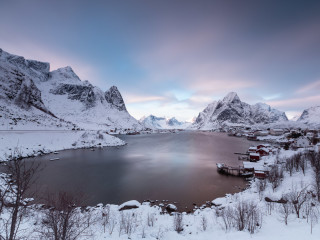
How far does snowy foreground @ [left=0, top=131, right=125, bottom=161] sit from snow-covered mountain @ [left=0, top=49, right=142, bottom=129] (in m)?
10.1

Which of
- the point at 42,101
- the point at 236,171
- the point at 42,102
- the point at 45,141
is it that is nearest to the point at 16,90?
the point at 42,102

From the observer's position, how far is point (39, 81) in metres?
182

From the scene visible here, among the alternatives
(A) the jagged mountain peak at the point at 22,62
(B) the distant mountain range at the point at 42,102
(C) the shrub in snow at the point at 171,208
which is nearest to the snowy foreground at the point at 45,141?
(B) the distant mountain range at the point at 42,102

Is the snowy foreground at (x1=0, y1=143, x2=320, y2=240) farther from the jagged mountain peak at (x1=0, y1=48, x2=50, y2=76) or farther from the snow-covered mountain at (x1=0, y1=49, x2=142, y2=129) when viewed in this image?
the jagged mountain peak at (x1=0, y1=48, x2=50, y2=76)

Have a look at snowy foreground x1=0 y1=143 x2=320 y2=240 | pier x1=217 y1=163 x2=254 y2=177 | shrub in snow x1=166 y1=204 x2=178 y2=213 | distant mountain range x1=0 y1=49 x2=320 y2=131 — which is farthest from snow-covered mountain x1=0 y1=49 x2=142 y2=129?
pier x1=217 y1=163 x2=254 y2=177

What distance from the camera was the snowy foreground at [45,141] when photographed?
131ft

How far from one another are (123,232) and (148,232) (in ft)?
6.63

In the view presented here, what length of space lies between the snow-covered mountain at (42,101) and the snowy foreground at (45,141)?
10.1 m

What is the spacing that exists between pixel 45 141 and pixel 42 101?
63756 millimetres

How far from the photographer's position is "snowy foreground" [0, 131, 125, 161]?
40.0 metres

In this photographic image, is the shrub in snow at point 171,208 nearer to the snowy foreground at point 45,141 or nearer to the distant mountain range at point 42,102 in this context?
the snowy foreground at point 45,141

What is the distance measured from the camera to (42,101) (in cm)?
9856

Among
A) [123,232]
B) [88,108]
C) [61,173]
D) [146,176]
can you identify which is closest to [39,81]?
[88,108]

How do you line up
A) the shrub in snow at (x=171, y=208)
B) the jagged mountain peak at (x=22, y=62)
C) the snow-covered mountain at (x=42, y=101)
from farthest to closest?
1. the jagged mountain peak at (x=22, y=62)
2. the snow-covered mountain at (x=42, y=101)
3. the shrub in snow at (x=171, y=208)
